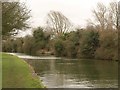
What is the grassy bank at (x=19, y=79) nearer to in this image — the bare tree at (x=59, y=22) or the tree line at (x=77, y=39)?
the tree line at (x=77, y=39)

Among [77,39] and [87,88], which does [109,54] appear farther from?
[87,88]

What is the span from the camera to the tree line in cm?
6912

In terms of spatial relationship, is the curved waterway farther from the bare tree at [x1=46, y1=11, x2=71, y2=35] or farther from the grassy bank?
the bare tree at [x1=46, y1=11, x2=71, y2=35]

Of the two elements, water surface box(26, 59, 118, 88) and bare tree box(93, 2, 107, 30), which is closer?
water surface box(26, 59, 118, 88)

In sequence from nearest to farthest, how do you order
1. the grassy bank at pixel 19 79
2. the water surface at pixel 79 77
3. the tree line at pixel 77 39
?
the grassy bank at pixel 19 79 < the water surface at pixel 79 77 < the tree line at pixel 77 39

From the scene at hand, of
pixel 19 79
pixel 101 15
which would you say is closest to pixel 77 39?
pixel 101 15

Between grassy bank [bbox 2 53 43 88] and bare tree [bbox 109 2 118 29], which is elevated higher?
bare tree [bbox 109 2 118 29]

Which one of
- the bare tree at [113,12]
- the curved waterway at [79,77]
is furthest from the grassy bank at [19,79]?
the bare tree at [113,12]

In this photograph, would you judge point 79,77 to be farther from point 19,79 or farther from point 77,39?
point 77,39

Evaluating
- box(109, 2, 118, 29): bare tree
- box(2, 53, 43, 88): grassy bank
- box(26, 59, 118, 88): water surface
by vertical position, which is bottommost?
box(26, 59, 118, 88): water surface

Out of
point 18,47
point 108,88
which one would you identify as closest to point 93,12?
point 18,47

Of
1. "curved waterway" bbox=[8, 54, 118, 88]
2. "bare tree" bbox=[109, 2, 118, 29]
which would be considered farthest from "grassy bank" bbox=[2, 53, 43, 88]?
"bare tree" bbox=[109, 2, 118, 29]

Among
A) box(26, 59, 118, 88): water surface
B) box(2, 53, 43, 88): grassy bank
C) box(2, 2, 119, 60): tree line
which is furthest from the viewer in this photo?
box(2, 2, 119, 60): tree line

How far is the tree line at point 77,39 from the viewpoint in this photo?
69125mm
